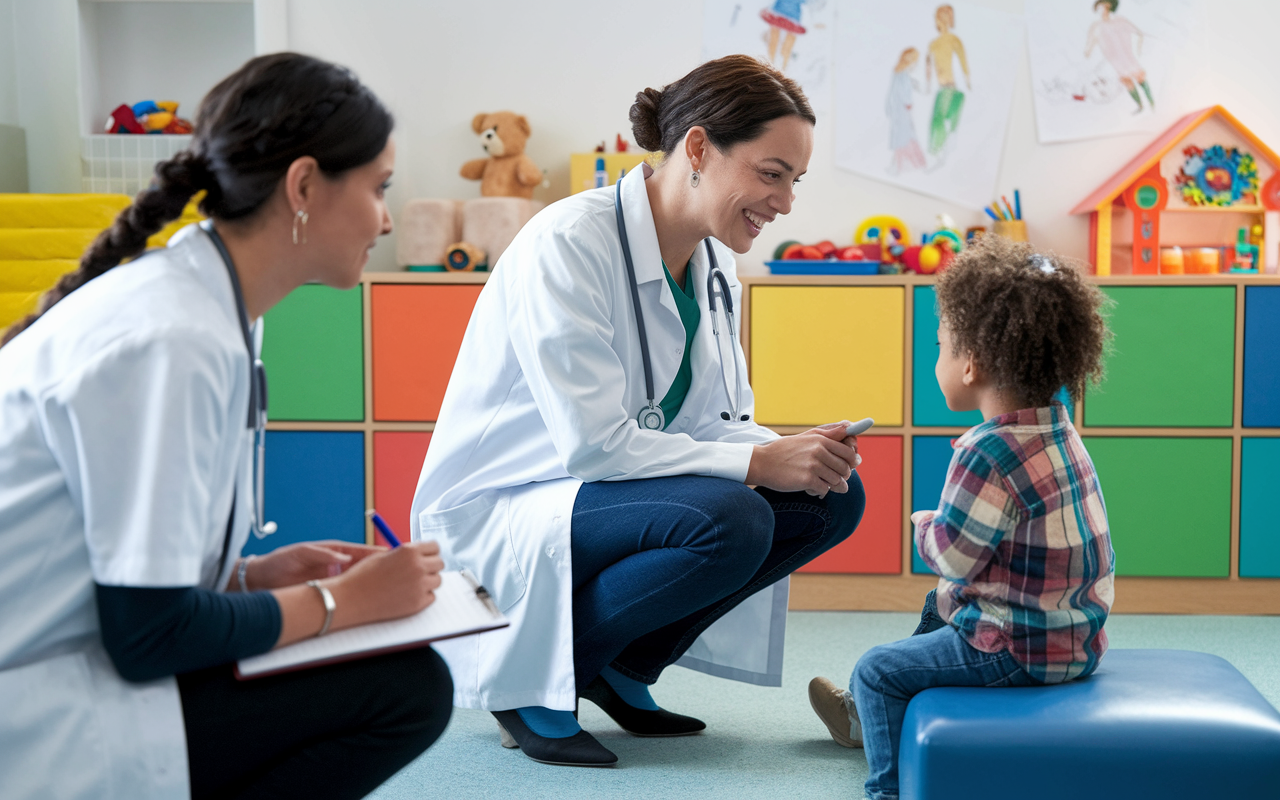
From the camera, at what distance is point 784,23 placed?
289 centimetres

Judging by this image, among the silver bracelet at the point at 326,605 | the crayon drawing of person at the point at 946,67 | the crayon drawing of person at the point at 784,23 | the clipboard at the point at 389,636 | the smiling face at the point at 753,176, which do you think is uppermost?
the crayon drawing of person at the point at 784,23

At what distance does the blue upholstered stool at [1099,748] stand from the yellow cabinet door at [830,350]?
1.42m

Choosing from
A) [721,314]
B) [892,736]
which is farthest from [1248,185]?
[892,736]

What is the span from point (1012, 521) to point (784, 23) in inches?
77.8

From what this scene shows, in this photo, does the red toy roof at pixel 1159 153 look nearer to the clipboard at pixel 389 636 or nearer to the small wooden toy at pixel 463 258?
the small wooden toy at pixel 463 258

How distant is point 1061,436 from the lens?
1325 mm

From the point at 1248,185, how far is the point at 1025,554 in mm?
2009

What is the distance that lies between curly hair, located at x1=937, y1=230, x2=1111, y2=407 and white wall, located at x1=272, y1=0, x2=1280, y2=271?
5.19 ft

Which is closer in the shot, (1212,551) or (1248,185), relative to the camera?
(1212,551)

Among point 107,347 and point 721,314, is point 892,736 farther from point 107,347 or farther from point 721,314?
point 107,347

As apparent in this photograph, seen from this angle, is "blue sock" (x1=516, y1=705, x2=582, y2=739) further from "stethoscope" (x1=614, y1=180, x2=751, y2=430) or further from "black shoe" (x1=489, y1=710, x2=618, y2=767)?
"stethoscope" (x1=614, y1=180, x2=751, y2=430)

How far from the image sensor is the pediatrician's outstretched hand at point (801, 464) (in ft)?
5.07

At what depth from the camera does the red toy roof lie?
271cm

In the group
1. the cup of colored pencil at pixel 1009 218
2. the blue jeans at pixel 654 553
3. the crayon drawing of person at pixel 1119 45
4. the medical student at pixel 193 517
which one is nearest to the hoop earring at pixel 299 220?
the medical student at pixel 193 517
